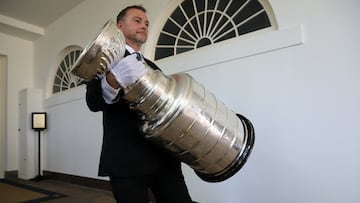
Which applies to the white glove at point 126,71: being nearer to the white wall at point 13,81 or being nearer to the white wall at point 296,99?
the white wall at point 296,99

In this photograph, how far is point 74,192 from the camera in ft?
11.1

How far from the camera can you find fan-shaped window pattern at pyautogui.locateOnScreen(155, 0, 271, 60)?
91.8 inches

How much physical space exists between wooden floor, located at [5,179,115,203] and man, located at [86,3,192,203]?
2.04 m

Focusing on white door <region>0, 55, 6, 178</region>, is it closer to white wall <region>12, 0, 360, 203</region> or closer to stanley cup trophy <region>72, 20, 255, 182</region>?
white wall <region>12, 0, 360, 203</region>

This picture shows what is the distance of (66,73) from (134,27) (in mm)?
3743

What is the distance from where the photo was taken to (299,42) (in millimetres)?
1914

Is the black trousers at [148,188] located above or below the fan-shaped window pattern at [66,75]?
below

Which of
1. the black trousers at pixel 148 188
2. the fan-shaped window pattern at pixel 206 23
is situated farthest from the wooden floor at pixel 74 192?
the black trousers at pixel 148 188

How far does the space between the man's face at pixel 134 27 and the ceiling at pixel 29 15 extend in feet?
11.3

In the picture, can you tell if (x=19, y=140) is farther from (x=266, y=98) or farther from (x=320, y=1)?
(x=320, y=1)

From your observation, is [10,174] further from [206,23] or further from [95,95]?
[95,95]

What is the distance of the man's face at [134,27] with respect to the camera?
1064 mm

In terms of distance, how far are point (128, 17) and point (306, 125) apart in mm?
1386

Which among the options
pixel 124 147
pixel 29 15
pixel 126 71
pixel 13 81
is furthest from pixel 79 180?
pixel 126 71
